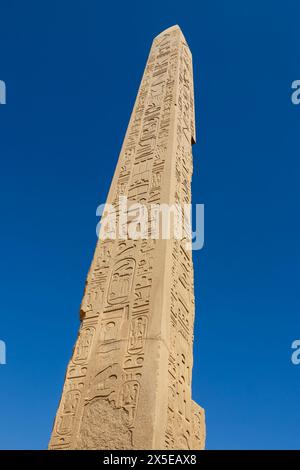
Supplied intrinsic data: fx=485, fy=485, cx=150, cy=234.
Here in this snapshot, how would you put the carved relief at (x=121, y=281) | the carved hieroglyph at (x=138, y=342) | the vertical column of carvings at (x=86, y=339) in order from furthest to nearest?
1. the carved relief at (x=121, y=281)
2. the vertical column of carvings at (x=86, y=339)
3. the carved hieroglyph at (x=138, y=342)

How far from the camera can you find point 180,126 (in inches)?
249

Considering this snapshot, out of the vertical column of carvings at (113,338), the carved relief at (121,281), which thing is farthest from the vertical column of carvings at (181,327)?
the carved relief at (121,281)

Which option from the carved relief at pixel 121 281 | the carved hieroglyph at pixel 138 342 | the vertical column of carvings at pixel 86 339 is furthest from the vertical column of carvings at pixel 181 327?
the vertical column of carvings at pixel 86 339

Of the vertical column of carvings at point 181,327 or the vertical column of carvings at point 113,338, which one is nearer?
the vertical column of carvings at point 113,338

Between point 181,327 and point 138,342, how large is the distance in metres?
0.61

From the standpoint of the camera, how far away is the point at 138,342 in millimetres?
3779

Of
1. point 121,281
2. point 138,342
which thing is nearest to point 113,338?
point 138,342

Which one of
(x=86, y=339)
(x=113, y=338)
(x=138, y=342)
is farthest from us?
(x=86, y=339)

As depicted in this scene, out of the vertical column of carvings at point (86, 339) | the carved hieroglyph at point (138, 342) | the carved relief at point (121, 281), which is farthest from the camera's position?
the carved relief at point (121, 281)

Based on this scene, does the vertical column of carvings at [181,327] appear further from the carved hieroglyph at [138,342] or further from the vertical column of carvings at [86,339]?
the vertical column of carvings at [86,339]

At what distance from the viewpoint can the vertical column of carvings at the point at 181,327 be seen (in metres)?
3.62

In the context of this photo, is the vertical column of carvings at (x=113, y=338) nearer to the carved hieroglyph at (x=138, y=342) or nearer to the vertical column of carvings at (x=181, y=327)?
the carved hieroglyph at (x=138, y=342)

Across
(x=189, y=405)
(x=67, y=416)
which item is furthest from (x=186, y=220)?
(x=67, y=416)

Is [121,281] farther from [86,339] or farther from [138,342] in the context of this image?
[138,342]
